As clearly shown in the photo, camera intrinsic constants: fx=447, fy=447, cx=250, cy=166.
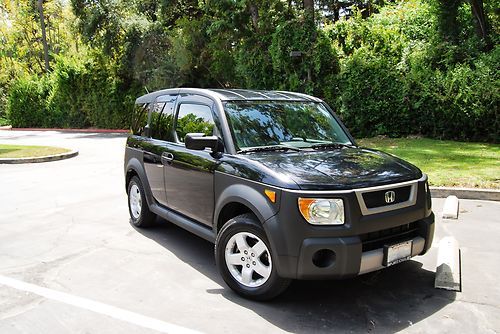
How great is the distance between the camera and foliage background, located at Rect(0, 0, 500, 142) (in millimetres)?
13867

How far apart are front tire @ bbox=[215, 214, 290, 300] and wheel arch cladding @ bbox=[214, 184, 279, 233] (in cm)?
14

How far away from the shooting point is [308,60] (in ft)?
55.7

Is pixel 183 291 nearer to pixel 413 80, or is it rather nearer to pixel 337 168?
pixel 337 168

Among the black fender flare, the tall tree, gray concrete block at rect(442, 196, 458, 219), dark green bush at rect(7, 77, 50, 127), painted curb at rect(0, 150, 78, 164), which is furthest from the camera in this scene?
dark green bush at rect(7, 77, 50, 127)

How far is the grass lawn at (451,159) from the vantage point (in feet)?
25.6

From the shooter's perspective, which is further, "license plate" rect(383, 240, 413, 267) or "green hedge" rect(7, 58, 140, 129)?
"green hedge" rect(7, 58, 140, 129)

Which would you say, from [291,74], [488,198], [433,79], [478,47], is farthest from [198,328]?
[291,74]

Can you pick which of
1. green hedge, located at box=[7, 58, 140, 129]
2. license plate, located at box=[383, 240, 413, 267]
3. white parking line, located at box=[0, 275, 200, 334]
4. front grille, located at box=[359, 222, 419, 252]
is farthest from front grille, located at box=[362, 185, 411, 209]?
green hedge, located at box=[7, 58, 140, 129]

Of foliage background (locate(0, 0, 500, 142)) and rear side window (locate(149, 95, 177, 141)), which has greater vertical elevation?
foliage background (locate(0, 0, 500, 142))

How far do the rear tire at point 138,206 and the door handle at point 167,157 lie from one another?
0.84 metres

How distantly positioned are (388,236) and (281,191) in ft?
3.25

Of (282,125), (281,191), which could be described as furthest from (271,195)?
(282,125)

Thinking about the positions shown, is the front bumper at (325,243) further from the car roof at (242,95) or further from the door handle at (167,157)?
the door handle at (167,157)

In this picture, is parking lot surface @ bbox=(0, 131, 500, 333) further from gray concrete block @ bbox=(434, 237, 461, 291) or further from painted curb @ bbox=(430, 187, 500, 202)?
painted curb @ bbox=(430, 187, 500, 202)
